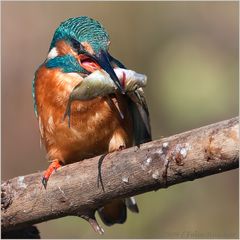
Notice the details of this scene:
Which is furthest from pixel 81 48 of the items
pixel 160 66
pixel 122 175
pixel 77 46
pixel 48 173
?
pixel 160 66

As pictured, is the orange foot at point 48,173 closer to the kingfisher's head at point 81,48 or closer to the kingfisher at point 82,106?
the kingfisher at point 82,106

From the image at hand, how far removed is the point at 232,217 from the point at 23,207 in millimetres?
1794

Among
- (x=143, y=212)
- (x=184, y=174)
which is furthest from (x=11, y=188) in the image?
(x=143, y=212)

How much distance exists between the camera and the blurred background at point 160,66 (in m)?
4.82

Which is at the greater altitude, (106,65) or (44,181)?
(106,65)

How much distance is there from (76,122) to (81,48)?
0.39m

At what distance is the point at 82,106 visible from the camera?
3574mm

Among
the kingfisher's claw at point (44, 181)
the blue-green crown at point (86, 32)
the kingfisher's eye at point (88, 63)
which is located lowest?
the kingfisher's claw at point (44, 181)

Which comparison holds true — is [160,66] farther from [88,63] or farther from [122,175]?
[122,175]

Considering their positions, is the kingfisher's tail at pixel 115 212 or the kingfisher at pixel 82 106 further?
the kingfisher's tail at pixel 115 212

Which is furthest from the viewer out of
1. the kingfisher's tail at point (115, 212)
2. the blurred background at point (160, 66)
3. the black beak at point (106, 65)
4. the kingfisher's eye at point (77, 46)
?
the blurred background at point (160, 66)

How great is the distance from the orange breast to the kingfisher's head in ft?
0.21

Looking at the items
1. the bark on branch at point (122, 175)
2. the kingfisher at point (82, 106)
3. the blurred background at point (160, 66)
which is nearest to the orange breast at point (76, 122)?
the kingfisher at point (82, 106)

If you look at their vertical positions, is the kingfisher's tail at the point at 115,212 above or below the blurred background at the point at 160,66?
below
